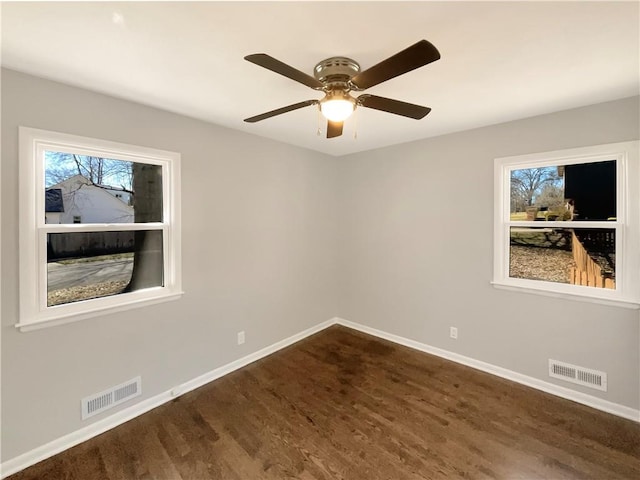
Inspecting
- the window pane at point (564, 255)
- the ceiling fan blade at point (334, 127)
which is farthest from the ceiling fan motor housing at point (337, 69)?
the window pane at point (564, 255)

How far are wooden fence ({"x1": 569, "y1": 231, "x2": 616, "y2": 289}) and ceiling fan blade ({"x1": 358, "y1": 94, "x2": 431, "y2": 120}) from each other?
1991mm

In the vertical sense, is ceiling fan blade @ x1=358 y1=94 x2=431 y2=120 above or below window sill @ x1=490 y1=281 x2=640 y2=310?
above

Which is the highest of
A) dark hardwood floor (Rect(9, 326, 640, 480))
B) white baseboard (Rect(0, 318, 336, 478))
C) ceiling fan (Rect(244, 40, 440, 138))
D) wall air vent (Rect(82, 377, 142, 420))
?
ceiling fan (Rect(244, 40, 440, 138))

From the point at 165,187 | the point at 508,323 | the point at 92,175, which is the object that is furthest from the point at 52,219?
the point at 508,323

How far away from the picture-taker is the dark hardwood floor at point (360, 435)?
1768 millimetres

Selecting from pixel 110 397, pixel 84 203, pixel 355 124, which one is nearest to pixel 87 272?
pixel 84 203

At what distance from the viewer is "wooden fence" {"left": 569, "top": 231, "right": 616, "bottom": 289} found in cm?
235

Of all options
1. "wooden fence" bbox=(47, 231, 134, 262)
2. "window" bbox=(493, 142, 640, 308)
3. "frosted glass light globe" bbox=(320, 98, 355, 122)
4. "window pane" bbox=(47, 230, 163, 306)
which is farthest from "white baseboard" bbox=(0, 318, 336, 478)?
"window" bbox=(493, 142, 640, 308)

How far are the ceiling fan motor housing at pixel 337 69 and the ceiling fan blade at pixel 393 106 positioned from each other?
16cm

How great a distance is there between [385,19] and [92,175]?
225 cm

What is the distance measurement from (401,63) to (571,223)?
2320mm

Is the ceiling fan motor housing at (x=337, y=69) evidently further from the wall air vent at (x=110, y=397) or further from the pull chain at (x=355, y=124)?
the wall air vent at (x=110, y=397)

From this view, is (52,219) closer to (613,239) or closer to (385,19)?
(385,19)

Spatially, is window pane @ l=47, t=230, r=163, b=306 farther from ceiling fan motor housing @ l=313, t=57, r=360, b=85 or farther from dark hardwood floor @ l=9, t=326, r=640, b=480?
ceiling fan motor housing @ l=313, t=57, r=360, b=85
